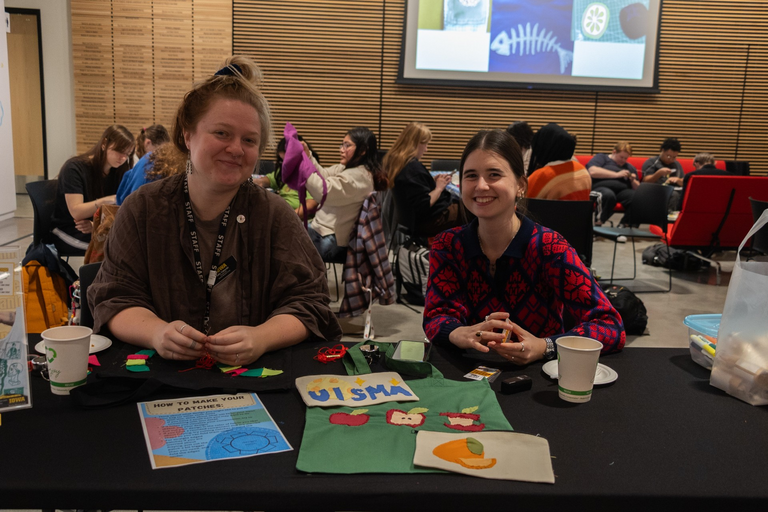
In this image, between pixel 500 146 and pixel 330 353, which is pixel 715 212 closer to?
pixel 500 146

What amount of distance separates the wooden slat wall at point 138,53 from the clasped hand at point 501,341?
27.0 ft

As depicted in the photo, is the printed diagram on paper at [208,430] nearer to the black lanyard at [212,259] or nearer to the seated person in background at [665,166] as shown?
the black lanyard at [212,259]

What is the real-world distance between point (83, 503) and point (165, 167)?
2.58 m

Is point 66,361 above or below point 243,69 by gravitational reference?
below

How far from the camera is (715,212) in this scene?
5.28 m

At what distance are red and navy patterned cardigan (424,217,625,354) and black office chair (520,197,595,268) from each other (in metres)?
2.15

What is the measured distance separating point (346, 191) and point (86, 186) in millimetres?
1761

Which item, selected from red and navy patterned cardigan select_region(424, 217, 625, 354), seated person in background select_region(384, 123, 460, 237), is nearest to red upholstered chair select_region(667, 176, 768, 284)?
seated person in background select_region(384, 123, 460, 237)

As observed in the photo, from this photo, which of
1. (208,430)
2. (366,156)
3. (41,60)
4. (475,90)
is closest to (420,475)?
(208,430)

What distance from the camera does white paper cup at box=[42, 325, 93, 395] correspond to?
46.8 inches

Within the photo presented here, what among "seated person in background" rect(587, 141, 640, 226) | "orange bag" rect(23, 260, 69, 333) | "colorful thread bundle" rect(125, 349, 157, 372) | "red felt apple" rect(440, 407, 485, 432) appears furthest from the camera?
"seated person in background" rect(587, 141, 640, 226)

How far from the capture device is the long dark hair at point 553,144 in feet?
13.9

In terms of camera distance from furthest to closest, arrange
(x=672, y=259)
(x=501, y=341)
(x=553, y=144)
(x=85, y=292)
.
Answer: (x=672, y=259) → (x=553, y=144) → (x=85, y=292) → (x=501, y=341)

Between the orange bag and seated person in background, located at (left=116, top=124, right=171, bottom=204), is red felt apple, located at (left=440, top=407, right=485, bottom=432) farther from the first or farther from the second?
the orange bag
